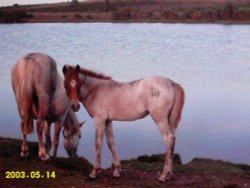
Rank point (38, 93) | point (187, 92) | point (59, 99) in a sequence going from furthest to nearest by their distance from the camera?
point (187, 92)
point (59, 99)
point (38, 93)

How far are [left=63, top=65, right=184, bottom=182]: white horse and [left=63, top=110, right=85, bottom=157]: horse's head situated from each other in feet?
8.72

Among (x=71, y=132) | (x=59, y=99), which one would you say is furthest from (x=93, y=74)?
(x=71, y=132)

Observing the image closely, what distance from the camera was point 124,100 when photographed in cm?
816

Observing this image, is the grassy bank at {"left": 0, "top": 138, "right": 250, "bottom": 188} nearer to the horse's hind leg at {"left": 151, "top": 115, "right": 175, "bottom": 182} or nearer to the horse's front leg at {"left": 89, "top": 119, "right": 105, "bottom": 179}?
the horse's front leg at {"left": 89, "top": 119, "right": 105, "bottom": 179}

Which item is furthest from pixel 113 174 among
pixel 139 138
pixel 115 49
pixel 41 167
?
pixel 115 49

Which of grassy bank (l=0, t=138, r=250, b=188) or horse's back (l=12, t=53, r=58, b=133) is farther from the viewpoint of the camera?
horse's back (l=12, t=53, r=58, b=133)

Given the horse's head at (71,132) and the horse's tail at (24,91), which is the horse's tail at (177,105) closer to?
the horse's tail at (24,91)

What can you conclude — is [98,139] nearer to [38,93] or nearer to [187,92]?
[38,93]

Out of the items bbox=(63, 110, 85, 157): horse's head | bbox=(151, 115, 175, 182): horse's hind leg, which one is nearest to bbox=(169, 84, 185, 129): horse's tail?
bbox=(151, 115, 175, 182): horse's hind leg

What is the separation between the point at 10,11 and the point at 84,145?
8286 cm

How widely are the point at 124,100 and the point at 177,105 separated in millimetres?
954

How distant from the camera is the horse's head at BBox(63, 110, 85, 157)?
11.2m

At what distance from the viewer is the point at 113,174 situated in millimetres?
8672

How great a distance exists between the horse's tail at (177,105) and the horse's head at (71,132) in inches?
139
